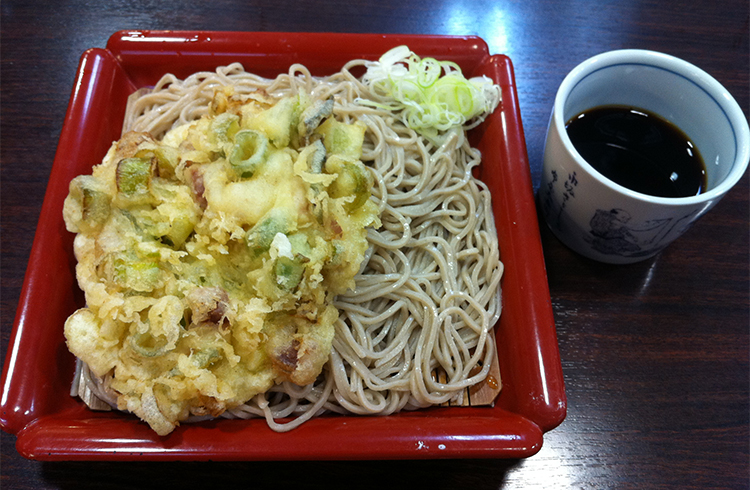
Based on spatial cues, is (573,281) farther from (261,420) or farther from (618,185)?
(261,420)

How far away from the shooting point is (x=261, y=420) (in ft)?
5.80

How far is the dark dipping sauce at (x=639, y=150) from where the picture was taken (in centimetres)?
199

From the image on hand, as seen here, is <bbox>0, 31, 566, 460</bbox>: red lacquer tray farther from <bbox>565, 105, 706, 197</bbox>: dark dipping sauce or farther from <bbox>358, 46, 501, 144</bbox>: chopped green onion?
<bbox>565, 105, 706, 197</bbox>: dark dipping sauce

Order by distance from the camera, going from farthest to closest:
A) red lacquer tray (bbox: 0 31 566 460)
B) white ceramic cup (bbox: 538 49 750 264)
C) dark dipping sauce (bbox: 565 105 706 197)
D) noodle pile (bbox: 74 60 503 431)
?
1. dark dipping sauce (bbox: 565 105 706 197)
2. noodle pile (bbox: 74 60 503 431)
3. white ceramic cup (bbox: 538 49 750 264)
4. red lacquer tray (bbox: 0 31 566 460)

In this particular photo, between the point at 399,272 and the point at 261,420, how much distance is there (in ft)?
2.50

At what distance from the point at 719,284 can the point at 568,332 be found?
0.77 meters

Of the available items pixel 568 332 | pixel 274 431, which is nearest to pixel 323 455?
pixel 274 431

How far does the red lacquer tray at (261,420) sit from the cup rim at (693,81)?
29 centimetres

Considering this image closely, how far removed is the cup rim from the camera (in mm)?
1668

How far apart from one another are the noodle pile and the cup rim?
0.48 m

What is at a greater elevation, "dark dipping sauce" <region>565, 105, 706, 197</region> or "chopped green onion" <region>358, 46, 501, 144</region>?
"chopped green onion" <region>358, 46, 501, 144</region>

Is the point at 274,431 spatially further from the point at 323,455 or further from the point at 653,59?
the point at 653,59

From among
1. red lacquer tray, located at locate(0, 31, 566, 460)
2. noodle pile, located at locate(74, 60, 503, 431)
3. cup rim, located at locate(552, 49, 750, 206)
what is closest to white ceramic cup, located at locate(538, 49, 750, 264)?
cup rim, located at locate(552, 49, 750, 206)

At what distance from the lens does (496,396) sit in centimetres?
192
